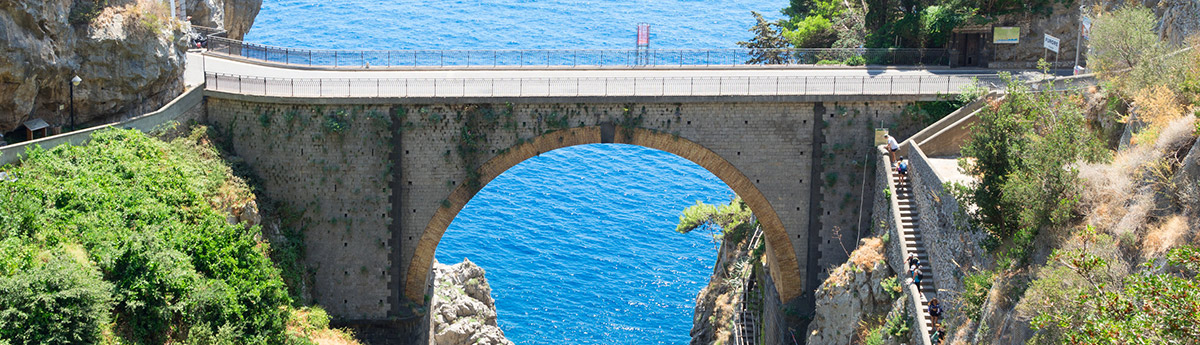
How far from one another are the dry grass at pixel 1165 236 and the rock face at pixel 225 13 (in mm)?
36878

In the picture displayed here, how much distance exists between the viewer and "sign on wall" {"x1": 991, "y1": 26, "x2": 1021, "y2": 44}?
4259cm

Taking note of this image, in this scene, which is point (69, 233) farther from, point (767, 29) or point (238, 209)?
point (767, 29)

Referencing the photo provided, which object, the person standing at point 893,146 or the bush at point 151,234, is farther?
the person standing at point 893,146

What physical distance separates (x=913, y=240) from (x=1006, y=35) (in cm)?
1340

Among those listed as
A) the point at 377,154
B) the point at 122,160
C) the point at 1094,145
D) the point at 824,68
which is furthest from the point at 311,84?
the point at 1094,145

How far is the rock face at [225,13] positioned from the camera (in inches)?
1834

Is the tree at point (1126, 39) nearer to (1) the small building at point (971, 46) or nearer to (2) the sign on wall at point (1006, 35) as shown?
(2) the sign on wall at point (1006, 35)

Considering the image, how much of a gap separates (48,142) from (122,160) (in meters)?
1.99

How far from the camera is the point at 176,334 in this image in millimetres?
28547

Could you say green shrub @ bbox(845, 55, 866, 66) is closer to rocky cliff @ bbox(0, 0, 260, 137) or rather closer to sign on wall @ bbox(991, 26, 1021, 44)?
sign on wall @ bbox(991, 26, 1021, 44)

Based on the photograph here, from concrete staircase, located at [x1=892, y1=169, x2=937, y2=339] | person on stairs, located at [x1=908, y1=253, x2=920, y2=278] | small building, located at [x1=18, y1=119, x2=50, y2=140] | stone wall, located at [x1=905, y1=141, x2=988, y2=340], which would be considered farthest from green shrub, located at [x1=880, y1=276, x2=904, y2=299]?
small building, located at [x1=18, y1=119, x2=50, y2=140]

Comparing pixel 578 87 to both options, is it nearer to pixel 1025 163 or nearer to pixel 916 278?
pixel 916 278

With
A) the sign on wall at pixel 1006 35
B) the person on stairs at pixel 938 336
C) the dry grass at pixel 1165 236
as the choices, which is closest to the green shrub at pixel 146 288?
the person on stairs at pixel 938 336

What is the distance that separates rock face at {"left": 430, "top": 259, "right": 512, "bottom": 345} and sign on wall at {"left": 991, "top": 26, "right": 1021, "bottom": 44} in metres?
23.7
